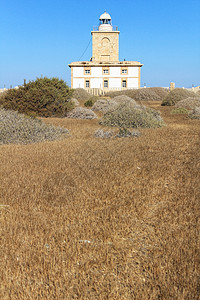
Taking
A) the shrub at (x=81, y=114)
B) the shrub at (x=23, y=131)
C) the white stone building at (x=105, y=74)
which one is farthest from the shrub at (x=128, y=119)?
the white stone building at (x=105, y=74)

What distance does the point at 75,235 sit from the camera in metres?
3.42

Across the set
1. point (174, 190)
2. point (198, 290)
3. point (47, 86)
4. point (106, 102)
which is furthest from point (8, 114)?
point (106, 102)

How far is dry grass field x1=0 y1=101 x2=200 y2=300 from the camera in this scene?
2.59 meters

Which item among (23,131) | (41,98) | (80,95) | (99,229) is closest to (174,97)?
(80,95)

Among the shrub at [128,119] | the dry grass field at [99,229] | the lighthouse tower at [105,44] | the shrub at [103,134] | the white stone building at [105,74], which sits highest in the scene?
the lighthouse tower at [105,44]

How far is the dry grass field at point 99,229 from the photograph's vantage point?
2.59m

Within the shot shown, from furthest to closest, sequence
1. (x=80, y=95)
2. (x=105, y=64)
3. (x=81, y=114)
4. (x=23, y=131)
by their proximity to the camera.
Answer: (x=105, y=64) → (x=80, y=95) → (x=81, y=114) → (x=23, y=131)

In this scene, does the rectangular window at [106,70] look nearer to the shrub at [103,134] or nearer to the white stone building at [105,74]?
the white stone building at [105,74]

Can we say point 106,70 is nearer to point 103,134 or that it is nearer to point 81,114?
point 81,114

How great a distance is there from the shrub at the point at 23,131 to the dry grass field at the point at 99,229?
3380 millimetres

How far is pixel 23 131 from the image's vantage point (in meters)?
10.7

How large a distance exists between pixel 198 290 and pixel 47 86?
1607 centimetres

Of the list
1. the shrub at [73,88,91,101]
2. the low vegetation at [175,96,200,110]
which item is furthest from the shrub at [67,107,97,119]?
the shrub at [73,88,91,101]

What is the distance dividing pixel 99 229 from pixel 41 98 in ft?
46.5
